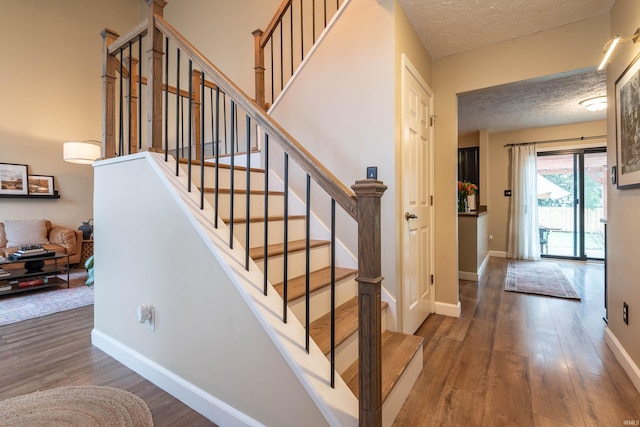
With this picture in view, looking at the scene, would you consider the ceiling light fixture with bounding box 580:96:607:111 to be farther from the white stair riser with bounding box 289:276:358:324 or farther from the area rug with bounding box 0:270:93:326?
the area rug with bounding box 0:270:93:326

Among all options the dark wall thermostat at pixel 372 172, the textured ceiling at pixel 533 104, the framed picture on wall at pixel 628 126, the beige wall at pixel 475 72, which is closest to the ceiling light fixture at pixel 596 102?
the textured ceiling at pixel 533 104

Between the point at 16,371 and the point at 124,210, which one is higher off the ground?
the point at 124,210

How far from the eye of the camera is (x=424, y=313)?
8.87 feet

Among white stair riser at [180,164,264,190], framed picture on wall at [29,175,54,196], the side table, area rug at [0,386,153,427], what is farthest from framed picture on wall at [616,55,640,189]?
framed picture on wall at [29,175,54,196]

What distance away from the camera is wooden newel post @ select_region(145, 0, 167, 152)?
1927 mm

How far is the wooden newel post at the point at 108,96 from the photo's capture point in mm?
2234

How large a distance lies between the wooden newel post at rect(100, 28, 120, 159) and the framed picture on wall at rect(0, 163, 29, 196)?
4.01 meters

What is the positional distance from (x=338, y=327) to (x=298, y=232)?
912mm

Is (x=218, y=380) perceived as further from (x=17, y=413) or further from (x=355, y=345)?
(x=17, y=413)

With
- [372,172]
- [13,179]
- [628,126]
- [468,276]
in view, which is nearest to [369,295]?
[372,172]

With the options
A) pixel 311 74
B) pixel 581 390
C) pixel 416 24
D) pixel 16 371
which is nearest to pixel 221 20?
pixel 311 74

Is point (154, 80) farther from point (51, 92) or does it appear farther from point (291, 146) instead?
point (51, 92)

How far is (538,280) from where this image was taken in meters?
4.12

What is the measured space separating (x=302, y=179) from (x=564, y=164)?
5.49 meters
